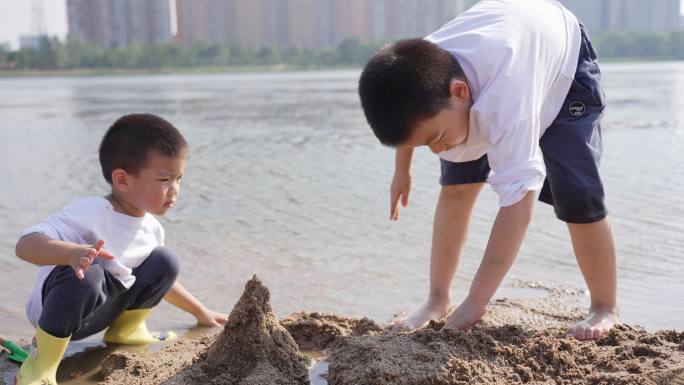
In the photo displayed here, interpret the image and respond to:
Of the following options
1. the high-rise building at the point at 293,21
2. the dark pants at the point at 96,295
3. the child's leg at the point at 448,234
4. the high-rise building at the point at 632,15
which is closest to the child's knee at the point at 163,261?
the dark pants at the point at 96,295

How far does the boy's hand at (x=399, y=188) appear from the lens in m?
2.81

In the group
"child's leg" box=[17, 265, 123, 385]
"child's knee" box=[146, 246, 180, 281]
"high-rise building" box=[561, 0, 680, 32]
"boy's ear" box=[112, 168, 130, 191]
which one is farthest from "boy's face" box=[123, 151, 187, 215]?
"high-rise building" box=[561, 0, 680, 32]

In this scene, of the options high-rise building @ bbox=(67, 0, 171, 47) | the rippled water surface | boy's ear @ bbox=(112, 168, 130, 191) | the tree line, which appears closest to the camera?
boy's ear @ bbox=(112, 168, 130, 191)

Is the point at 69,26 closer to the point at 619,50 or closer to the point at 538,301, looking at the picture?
the point at 619,50

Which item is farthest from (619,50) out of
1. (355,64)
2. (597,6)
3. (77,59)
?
(77,59)

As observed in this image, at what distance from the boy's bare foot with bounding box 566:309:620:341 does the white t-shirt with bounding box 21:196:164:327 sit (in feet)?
4.61

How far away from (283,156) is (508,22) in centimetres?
495

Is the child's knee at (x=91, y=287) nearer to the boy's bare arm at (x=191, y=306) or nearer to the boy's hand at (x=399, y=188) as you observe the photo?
the boy's bare arm at (x=191, y=306)

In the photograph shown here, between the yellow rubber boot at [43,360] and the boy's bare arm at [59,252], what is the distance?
0.74ft

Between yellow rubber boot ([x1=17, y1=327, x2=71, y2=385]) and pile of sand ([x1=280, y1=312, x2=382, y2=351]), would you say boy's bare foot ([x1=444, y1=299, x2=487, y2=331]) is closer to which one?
pile of sand ([x1=280, y1=312, x2=382, y2=351])

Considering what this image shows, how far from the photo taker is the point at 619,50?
58625 mm

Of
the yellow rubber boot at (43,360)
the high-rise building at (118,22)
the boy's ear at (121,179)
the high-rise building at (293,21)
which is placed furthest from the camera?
the high-rise building at (118,22)

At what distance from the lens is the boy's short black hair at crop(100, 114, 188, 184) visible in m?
2.48

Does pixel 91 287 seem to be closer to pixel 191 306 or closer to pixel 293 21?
pixel 191 306
